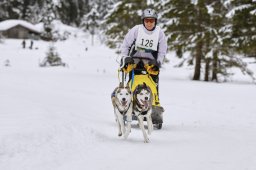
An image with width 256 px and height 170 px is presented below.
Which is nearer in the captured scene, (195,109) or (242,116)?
(242,116)

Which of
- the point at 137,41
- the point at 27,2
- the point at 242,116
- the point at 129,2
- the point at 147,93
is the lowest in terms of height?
the point at 242,116

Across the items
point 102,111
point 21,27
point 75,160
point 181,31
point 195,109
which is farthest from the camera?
point 21,27

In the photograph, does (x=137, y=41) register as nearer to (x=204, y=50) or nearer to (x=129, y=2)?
(x=204, y=50)

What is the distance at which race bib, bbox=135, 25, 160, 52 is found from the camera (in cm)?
775

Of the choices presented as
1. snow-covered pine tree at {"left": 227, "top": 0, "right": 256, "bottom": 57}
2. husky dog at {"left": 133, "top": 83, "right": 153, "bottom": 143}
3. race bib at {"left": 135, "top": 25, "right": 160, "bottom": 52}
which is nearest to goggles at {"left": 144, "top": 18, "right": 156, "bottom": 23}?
race bib at {"left": 135, "top": 25, "right": 160, "bottom": 52}

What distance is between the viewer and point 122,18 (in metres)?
30.0

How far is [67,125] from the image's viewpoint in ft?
22.1

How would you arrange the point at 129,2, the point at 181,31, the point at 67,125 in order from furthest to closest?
the point at 129,2
the point at 181,31
the point at 67,125

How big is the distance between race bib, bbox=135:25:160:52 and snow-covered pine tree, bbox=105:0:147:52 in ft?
70.3

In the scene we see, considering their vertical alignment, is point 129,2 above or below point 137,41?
above

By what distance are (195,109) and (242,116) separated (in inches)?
64.5

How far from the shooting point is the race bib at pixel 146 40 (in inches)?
305

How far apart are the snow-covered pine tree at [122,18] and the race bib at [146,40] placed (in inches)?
844

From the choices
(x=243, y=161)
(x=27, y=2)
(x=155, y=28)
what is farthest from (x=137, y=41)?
(x=27, y=2)
